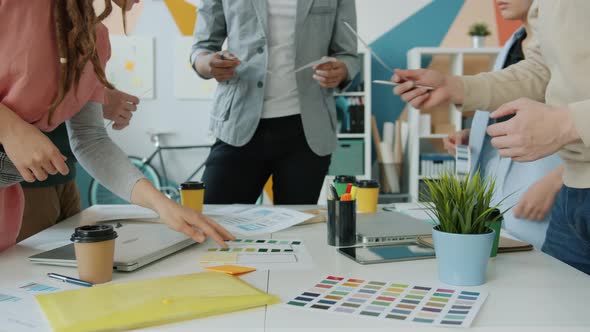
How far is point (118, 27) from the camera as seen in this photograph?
4.58 metres

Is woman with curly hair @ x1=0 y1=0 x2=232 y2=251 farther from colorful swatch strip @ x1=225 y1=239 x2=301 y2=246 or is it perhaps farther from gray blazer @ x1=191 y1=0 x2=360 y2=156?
gray blazer @ x1=191 y1=0 x2=360 y2=156

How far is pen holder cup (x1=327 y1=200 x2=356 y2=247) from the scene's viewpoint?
1.27m

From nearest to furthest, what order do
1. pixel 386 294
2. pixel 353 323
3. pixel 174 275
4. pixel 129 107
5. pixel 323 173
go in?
pixel 353 323
pixel 386 294
pixel 174 275
pixel 129 107
pixel 323 173

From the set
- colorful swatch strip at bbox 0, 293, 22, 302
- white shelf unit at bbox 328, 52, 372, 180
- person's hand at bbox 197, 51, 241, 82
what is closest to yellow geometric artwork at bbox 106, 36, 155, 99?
white shelf unit at bbox 328, 52, 372, 180

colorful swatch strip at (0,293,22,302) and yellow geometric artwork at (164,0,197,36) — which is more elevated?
yellow geometric artwork at (164,0,197,36)

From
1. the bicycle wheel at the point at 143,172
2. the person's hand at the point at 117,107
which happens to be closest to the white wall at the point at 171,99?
the bicycle wheel at the point at 143,172

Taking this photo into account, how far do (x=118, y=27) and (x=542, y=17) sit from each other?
4026 millimetres

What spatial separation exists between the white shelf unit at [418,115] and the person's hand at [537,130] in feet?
10.2

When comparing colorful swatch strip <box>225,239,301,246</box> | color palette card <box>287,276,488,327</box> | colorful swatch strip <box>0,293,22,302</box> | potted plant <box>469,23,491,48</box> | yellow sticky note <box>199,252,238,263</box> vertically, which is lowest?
colorful swatch strip <box>225,239,301,246</box>

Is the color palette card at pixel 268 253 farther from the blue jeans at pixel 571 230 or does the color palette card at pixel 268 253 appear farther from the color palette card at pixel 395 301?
the blue jeans at pixel 571 230

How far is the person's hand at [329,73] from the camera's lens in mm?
1935

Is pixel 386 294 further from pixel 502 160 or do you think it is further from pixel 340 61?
pixel 340 61

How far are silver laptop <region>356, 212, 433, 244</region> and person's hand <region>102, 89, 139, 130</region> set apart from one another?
0.79 meters

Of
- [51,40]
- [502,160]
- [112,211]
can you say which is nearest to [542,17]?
[502,160]
